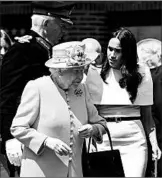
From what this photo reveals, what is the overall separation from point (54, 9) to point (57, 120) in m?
1.45

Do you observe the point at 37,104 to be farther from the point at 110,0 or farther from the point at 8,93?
the point at 110,0

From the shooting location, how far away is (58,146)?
172 inches

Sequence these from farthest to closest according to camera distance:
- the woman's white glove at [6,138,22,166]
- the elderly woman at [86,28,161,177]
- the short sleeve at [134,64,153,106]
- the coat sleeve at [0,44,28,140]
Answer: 1. the short sleeve at [134,64,153,106]
2. the elderly woman at [86,28,161,177]
3. the coat sleeve at [0,44,28,140]
4. the woman's white glove at [6,138,22,166]

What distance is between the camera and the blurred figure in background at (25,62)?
5.36 meters

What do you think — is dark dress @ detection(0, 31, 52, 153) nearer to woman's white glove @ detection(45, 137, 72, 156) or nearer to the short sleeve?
woman's white glove @ detection(45, 137, 72, 156)

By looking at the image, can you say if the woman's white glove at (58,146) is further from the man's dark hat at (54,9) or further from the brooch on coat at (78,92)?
the man's dark hat at (54,9)

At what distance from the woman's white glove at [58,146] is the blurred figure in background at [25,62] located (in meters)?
0.78

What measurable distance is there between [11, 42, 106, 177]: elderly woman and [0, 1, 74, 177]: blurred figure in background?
2.16 ft

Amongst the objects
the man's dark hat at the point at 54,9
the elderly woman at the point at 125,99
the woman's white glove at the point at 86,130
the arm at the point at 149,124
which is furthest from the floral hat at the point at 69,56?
the arm at the point at 149,124

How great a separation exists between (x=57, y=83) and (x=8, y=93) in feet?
2.61

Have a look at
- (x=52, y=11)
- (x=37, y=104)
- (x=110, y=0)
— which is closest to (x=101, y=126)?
(x=37, y=104)

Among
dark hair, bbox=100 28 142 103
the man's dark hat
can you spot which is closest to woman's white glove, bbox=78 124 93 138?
the man's dark hat

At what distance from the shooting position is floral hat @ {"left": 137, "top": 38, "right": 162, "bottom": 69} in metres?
8.81

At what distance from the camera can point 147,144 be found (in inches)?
247
